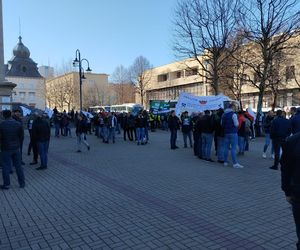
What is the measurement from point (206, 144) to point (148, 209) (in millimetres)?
6786

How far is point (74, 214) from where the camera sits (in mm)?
6438

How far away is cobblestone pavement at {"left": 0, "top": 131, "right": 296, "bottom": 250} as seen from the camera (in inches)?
202

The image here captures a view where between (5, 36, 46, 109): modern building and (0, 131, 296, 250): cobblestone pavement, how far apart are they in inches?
3255

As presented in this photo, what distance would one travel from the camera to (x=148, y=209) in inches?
263

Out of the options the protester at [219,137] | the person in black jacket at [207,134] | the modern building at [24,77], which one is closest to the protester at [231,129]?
the protester at [219,137]

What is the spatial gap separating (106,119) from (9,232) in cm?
1558

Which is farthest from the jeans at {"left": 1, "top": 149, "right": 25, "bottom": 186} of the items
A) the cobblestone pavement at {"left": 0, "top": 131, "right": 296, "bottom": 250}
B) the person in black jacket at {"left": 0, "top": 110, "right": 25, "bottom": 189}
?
the cobblestone pavement at {"left": 0, "top": 131, "right": 296, "bottom": 250}

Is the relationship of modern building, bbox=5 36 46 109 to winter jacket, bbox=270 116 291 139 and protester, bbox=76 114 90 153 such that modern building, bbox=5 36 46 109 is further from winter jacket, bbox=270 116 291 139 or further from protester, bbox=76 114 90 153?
winter jacket, bbox=270 116 291 139

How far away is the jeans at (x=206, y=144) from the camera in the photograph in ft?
42.6

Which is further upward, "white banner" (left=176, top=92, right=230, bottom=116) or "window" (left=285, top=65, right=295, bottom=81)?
"window" (left=285, top=65, right=295, bottom=81)

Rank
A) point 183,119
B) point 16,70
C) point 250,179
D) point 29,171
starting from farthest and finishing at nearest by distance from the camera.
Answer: point 16,70 → point 183,119 → point 29,171 → point 250,179

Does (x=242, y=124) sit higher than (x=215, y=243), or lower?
higher

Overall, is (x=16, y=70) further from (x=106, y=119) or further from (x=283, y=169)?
(x=283, y=169)

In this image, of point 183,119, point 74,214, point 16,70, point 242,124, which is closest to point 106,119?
point 183,119
